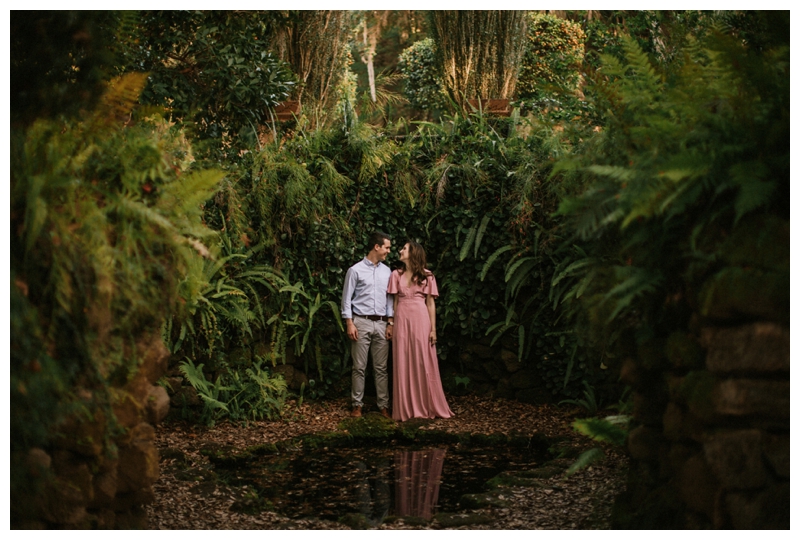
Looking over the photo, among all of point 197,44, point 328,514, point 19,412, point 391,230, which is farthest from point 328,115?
point 19,412

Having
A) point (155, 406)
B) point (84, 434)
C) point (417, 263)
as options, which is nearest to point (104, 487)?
point (84, 434)

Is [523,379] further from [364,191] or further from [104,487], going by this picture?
[104,487]

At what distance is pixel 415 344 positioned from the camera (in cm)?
767

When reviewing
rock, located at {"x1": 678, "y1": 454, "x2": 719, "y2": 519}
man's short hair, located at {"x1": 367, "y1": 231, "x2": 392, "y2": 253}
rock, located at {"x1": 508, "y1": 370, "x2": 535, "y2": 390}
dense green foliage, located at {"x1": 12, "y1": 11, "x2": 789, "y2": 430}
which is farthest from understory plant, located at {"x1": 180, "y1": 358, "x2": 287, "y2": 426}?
rock, located at {"x1": 678, "y1": 454, "x2": 719, "y2": 519}

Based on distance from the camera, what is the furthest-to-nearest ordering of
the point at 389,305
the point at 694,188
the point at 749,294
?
the point at 389,305 → the point at 694,188 → the point at 749,294

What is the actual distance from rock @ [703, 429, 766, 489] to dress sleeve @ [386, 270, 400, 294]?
16.6 feet

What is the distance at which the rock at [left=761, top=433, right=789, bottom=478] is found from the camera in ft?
9.45

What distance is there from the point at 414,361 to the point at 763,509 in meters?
4.96

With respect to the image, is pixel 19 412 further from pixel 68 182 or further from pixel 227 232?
pixel 227 232

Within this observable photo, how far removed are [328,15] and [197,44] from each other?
3.19 m

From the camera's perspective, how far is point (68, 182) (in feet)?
9.91

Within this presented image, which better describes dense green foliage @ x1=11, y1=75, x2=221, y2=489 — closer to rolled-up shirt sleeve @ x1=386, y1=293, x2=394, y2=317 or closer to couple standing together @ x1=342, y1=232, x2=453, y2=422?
couple standing together @ x1=342, y1=232, x2=453, y2=422

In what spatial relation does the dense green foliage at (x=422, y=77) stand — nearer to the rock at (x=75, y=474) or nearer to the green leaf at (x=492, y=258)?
the green leaf at (x=492, y=258)

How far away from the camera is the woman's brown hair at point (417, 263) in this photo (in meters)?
7.70
